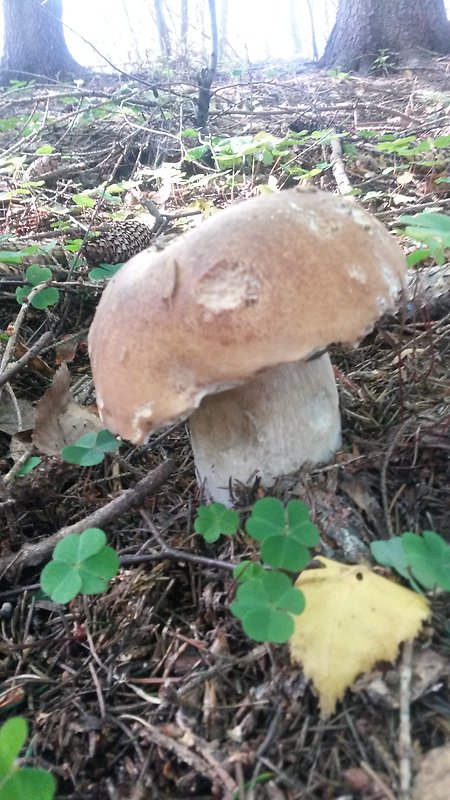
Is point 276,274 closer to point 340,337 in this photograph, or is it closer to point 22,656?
point 340,337

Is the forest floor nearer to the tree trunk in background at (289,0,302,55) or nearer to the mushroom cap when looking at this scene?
the mushroom cap

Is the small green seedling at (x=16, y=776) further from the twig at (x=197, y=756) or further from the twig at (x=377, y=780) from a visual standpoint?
the twig at (x=377, y=780)

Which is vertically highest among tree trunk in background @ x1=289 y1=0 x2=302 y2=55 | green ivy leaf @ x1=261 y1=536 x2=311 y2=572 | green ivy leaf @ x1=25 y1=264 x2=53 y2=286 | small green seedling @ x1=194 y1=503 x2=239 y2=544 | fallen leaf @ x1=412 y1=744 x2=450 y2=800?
tree trunk in background @ x1=289 y1=0 x2=302 y2=55

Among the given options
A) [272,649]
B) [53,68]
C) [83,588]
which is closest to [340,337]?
[272,649]

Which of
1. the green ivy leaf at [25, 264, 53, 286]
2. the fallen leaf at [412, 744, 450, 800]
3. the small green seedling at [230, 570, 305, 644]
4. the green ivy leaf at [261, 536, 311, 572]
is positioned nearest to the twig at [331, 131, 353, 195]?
the green ivy leaf at [25, 264, 53, 286]

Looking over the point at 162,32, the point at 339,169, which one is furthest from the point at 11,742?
the point at 162,32
